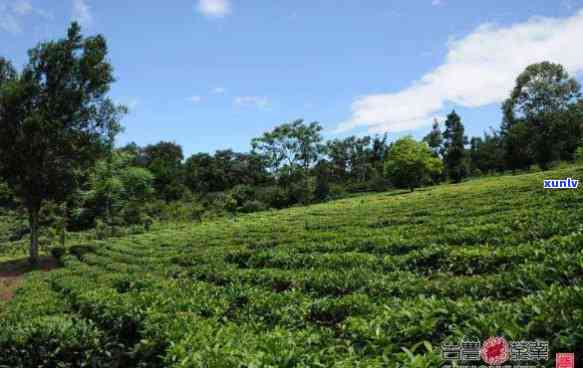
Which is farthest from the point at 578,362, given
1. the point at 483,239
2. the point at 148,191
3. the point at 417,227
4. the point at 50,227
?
the point at 148,191

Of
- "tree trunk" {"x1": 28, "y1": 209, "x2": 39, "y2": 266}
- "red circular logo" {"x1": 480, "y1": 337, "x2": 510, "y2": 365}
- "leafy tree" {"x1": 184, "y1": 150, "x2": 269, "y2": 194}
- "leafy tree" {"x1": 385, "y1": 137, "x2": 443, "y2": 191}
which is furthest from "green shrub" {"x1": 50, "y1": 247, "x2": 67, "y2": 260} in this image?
"leafy tree" {"x1": 184, "y1": 150, "x2": 269, "y2": 194}

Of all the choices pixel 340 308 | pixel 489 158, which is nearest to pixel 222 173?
pixel 489 158

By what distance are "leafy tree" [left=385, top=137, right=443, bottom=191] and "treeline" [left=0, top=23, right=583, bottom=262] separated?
0.45ft

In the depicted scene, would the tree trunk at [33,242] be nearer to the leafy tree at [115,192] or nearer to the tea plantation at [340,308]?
the tea plantation at [340,308]

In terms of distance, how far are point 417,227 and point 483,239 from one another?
3.52 meters

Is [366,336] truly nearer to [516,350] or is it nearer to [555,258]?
[516,350]

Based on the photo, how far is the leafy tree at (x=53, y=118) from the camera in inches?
726

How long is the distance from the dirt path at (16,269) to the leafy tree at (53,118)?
0.82 m

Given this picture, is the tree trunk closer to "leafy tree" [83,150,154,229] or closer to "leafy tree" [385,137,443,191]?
"leafy tree" [83,150,154,229]

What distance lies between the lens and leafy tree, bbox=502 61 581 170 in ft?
164

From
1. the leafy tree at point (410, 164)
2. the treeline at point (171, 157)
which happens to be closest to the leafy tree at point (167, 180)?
the treeline at point (171, 157)

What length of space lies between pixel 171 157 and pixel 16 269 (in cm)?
6740

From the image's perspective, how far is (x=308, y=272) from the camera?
8.41 m

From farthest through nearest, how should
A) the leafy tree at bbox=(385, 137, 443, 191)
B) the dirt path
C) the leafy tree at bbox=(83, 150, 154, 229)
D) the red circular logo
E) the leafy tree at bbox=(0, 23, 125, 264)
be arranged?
the leafy tree at bbox=(385, 137, 443, 191) → the leafy tree at bbox=(83, 150, 154, 229) → the leafy tree at bbox=(0, 23, 125, 264) → the dirt path → the red circular logo
